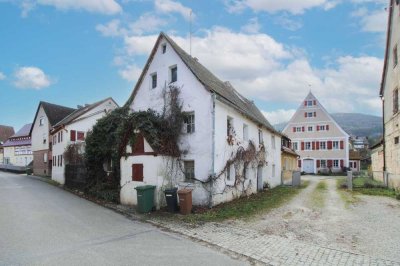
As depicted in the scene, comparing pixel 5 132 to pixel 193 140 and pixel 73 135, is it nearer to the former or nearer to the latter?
pixel 73 135

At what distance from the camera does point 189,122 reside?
49.2 ft

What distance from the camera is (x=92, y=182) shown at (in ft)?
62.6

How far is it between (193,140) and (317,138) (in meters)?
33.6

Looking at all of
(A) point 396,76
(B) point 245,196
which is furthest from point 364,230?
(A) point 396,76

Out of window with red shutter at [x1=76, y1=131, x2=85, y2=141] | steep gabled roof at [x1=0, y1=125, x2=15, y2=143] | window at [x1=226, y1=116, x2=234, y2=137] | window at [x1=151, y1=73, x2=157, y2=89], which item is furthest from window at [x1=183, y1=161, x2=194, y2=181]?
steep gabled roof at [x1=0, y1=125, x2=15, y2=143]

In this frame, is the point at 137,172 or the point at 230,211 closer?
the point at 230,211

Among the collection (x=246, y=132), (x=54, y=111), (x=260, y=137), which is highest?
(x=54, y=111)

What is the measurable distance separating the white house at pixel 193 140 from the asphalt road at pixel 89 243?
10.7 feet

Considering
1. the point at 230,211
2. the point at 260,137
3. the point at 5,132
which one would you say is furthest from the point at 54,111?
the point at 5,132

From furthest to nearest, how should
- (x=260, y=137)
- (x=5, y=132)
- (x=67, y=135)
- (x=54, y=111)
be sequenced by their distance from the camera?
(x=5, y=132)
(x=54, y=111)
(x=67, y=135)
(x=260, y=137)

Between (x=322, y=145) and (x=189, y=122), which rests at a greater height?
(x=189, y=122)

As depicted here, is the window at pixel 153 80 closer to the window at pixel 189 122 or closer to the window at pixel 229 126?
the window at pixel 189 122

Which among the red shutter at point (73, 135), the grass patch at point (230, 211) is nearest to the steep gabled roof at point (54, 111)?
the red shutter at point (73, 135)

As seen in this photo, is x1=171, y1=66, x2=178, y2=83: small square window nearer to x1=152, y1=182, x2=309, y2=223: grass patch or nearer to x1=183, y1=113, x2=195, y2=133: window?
x1=183, y1=113, x2=195, y2=133: window
